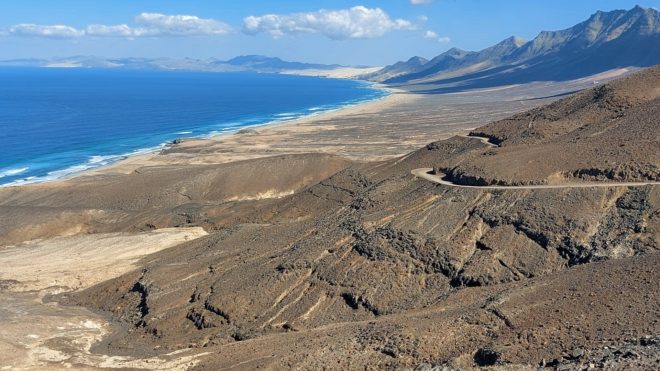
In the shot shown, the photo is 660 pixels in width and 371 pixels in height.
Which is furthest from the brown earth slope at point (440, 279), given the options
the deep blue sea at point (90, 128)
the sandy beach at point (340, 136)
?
the deep blue sea at point (90, 128)

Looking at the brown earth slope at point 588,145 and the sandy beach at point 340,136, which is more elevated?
the brown earth slope at point 588,145

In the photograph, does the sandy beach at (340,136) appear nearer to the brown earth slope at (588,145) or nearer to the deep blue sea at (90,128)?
the deep blue sea at (90,128)

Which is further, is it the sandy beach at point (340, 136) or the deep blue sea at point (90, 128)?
the sandy beach at point (340, 136)

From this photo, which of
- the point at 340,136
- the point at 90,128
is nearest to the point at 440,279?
the point at 340,136

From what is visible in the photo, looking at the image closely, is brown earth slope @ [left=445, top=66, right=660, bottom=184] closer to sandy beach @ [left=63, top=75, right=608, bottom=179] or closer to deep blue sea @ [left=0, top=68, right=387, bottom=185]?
sandy beach @ [left=63, top=75, right=608, bottom=179]

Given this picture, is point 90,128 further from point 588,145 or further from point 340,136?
point 588,145

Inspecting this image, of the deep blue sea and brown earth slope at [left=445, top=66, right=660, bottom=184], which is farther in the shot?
the deep blue sea

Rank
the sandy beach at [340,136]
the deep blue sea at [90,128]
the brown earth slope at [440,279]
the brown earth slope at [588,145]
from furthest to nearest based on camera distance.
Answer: the sandy beach at [340,136] → the deep blue sea at [90,128] → the brown earth slope at [588,145] → the brown earth slope at [440,279]

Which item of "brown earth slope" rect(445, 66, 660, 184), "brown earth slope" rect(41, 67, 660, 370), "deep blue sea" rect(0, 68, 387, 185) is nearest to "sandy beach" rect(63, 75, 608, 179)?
"deep blue sea" rect(0, 68, 387, 185)

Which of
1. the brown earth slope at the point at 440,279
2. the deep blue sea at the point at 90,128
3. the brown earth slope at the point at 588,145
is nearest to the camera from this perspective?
the brown earth slope at the point at 440,279
